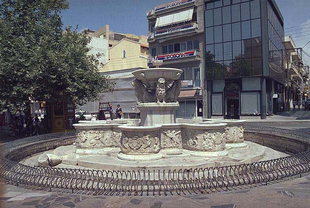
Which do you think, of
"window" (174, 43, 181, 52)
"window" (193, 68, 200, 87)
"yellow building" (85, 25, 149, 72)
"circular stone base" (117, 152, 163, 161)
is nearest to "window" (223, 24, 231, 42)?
"window" (193, 68, 200, 87)

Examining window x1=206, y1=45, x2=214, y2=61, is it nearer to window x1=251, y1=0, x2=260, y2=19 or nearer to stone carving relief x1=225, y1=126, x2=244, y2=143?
window x1=251, y1=0, x2=260, y2=19

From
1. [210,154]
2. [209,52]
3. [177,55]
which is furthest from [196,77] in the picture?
[210,154]

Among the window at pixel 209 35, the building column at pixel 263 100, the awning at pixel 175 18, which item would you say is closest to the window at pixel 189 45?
the window at pixel 209 35

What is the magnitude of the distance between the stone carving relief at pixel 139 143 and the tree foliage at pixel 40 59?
8.74 metres

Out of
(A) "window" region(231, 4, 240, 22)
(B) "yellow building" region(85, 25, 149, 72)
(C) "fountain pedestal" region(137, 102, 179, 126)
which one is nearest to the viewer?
(C) "fountain pedestal" region(137, 102, 179, 126)

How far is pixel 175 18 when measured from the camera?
1371 inches

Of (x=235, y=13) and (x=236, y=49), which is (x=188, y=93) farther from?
(x=235, y=13)

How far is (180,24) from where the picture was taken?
34.7 meters

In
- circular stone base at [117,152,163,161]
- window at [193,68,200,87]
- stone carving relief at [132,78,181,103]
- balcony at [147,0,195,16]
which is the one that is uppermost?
balcony at [147,0,195,16]

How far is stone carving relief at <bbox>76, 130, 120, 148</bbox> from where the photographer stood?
32.8 ft

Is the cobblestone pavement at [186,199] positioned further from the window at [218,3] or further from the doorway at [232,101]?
the window at [218,3]

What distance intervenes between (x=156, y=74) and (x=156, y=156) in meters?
3.27

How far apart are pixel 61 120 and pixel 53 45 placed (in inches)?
193

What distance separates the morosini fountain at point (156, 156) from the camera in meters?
5.96
